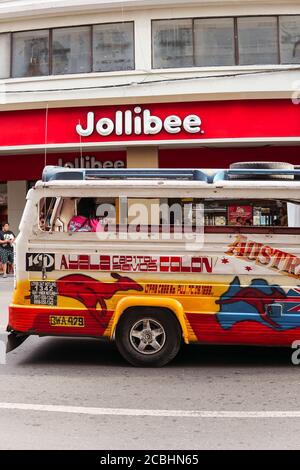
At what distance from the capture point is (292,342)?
6344 millimetres

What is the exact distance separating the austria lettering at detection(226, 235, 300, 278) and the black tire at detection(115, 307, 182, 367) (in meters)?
1.10

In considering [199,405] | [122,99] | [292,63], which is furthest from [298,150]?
[199,405]

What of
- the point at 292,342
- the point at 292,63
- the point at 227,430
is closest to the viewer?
the point at 227,430

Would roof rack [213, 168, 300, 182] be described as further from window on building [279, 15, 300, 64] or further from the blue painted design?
window on building [279, 15, 300, 64]

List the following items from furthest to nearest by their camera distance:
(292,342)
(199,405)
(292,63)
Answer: (292,63) → (292,342) → (199,405)

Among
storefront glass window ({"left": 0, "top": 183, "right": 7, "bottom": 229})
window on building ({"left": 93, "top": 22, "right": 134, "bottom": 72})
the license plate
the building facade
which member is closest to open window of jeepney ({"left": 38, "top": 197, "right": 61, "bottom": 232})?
the license plate

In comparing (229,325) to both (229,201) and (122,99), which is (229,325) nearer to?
(229,201)

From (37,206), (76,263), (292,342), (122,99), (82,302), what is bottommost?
(292,342)

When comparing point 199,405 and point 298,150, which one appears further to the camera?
point 298,150

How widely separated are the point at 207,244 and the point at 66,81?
10.7 m

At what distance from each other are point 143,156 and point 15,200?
17.4 ft

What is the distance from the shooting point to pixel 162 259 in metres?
6.41

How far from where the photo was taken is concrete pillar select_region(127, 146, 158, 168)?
15.7 metres

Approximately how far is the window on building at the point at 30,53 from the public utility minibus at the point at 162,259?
10.4 meters
